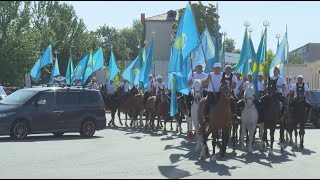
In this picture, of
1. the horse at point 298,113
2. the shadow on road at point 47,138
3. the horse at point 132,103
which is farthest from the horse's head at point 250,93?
the horse at point 132,103

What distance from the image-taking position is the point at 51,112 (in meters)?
19.7

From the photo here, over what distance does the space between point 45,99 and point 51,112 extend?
505mm

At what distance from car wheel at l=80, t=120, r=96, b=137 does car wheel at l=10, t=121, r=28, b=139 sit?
7.70ft

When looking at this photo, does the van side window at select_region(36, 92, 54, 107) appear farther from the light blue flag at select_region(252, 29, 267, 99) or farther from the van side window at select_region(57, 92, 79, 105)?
the light blue flag at select_region(252, 29, 267, 99)

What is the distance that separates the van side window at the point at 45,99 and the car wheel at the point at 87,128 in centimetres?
163

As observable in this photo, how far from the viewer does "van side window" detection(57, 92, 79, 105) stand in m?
20.2

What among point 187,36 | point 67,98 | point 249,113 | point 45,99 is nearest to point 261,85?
point 249,113

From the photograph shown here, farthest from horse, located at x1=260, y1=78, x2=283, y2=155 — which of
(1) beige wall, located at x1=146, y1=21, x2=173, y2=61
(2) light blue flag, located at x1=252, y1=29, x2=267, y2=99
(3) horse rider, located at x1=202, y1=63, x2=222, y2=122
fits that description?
(1) beige wall, located at x1=146, y1=21, x2=173, y2=61

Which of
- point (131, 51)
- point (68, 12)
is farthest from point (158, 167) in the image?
point (131, 51)

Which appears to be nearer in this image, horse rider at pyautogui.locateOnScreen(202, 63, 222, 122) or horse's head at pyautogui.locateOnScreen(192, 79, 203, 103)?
horse rider at pyautogui.locateOnScreen(202, 63, 222, 122)

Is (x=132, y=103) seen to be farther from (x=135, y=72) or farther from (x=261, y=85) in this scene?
(x=261, y=85)

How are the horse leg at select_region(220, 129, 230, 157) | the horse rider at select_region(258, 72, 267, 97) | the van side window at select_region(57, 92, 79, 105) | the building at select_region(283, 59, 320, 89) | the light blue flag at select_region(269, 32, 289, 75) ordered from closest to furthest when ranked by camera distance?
the horse leg at select_region(220, 129, 230, 157) → the horse rider at select_region(258, 72, 267, 97) → the van side window at select_region(57, 92, 79, 105) → the light blue flag at select_region(269, 32, 289, 75) → the building at select_region(283, 59, 320, 89)

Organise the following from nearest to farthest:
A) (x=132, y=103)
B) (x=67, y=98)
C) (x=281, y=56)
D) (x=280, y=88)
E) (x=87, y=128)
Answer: (x=280, y=88) → (x=67, y=98) → (x=87, y=128) → (x=281, y=56) → (x=132, y=103)

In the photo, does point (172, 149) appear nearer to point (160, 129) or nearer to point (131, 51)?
point (160, 129)
